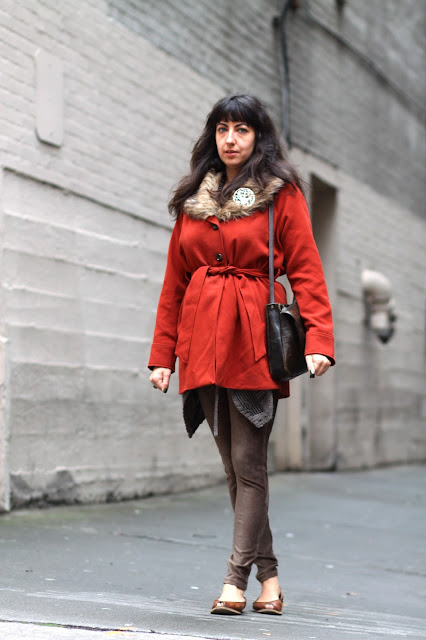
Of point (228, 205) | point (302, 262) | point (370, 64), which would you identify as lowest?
point (302, 262)

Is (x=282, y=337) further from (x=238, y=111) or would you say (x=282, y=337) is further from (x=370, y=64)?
(x=370, y=64)

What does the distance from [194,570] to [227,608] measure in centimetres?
132

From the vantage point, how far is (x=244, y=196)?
160 inches

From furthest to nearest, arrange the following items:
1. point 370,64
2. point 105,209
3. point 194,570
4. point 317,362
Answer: point 370,64 → point 105,209 → point 194,570 → point 317,362

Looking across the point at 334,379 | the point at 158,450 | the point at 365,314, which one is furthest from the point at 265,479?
the point at 365,314

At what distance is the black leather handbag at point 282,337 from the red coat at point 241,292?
0.03 meters

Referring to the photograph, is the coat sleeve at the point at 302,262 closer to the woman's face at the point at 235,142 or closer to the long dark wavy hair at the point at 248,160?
the long dark wavy hair at the point at 248,160

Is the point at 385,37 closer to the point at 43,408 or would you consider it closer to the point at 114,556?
the point at 43,408

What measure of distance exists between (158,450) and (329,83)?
17.7ft

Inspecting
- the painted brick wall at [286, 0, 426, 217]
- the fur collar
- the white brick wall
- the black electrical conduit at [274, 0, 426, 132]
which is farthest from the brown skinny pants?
the painted brick wall at [286, 0, 426, 217]

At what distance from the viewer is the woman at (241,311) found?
396 centimetres

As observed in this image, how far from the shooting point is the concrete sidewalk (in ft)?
12.2

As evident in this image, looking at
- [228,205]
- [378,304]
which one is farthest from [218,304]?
[378,304]

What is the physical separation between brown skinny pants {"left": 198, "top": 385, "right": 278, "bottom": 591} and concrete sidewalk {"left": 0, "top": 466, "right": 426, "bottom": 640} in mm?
209
